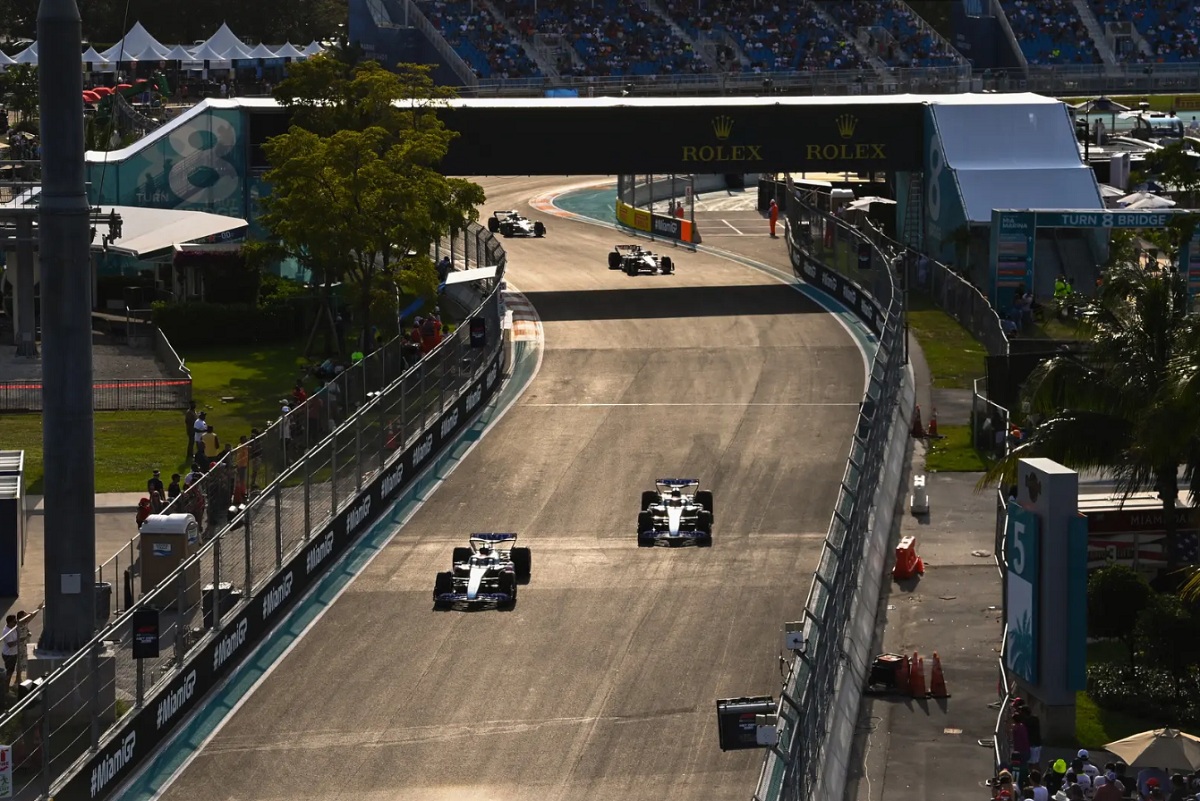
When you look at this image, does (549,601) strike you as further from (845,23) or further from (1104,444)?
(845,23)

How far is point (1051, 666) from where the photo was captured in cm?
2538

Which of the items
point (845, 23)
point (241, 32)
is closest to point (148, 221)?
point (845, 23)

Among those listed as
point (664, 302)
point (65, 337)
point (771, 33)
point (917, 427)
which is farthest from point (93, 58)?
point (65, 337)

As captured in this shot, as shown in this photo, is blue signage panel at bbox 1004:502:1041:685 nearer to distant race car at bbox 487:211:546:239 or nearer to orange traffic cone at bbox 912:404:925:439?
orange traffic cone at bbox 912:404:925:439

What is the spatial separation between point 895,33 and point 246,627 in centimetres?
8467

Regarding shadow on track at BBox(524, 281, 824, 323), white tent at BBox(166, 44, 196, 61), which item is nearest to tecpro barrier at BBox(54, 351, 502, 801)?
shadow on track at BBox(524, 281, 824, 323)

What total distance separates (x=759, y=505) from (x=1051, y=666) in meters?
10.4

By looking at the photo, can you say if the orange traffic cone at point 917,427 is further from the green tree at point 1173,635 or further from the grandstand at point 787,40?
the grandstand at point 787,40

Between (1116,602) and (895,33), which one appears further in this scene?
(895,33)

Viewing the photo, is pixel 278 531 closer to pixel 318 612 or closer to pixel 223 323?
pixel 318 612

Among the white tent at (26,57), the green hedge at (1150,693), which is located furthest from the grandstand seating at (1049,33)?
the green hedge at (1150,693)

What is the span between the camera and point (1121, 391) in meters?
29.5

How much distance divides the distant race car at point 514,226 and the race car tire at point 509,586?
38.2 m

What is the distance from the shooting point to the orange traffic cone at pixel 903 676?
27.5 metres
